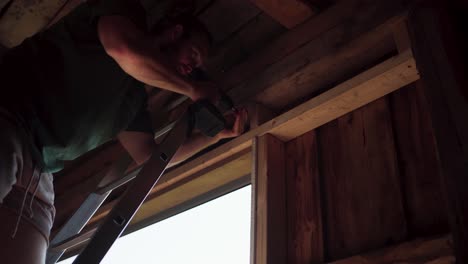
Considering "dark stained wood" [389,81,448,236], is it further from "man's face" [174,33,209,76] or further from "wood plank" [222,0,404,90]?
"man's face" [174,33,209,76]

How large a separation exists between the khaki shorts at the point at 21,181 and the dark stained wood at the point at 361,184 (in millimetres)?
979

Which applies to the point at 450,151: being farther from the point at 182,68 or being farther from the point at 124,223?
the point at 182,68

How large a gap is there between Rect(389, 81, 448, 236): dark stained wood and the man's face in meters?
0.83

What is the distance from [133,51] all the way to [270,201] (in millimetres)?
751

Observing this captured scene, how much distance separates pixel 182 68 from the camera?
6.59 feet

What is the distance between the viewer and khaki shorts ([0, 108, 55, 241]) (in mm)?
1321

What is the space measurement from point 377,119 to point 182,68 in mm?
847

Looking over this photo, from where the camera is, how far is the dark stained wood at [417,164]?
141cm

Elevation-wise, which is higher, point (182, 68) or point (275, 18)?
point (275, 18)

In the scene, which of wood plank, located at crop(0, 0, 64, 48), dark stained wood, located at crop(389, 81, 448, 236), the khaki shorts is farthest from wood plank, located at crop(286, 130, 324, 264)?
wood plank, located at crop(0, 0, 64, 48)

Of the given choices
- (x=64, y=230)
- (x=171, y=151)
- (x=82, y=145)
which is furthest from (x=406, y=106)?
(x=64, y=230)

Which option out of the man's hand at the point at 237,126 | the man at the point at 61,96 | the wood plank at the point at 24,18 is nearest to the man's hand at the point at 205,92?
the man at the point at 61,96

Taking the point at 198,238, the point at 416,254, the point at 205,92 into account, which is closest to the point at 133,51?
the point at 205,92

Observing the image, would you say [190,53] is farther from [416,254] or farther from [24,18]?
[416,254]
